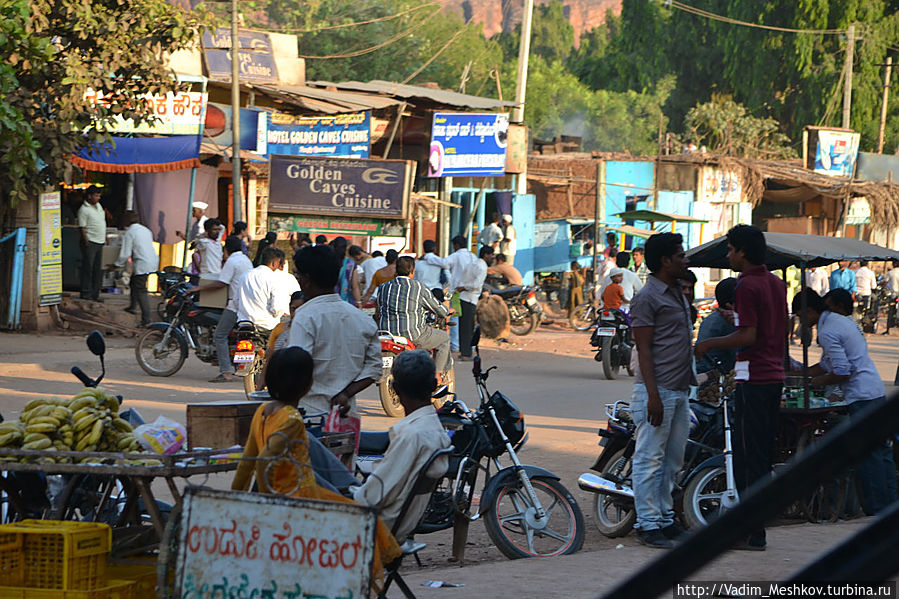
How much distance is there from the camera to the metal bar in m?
1.70

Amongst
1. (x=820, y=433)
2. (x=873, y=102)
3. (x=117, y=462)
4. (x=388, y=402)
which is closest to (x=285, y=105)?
(x=388, y=402)

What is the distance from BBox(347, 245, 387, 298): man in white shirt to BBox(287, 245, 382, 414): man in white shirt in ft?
30.2

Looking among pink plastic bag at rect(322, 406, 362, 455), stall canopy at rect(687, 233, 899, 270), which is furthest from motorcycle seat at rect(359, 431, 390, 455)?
stall canopy at rect(687, 233, 899, 270)

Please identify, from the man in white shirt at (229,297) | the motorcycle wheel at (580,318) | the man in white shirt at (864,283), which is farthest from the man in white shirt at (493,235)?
the man in white shirt at (229,297)

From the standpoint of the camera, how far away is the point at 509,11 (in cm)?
14762

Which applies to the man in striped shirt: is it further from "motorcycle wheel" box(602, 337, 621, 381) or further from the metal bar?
the metal bar

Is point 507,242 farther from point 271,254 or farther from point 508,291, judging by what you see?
point 271,254

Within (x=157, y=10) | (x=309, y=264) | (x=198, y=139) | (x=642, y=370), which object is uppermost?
(x=157, y=10)

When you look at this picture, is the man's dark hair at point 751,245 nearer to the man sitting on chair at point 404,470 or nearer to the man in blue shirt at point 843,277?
the man sitting on chair at point 404,470

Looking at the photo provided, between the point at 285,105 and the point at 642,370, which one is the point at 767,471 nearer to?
the point at 642,370

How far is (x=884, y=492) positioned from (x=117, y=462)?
5.18 meters

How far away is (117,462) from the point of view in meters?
4.26

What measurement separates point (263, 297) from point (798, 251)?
6193 millimetres

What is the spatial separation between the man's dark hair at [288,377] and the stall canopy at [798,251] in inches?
179
